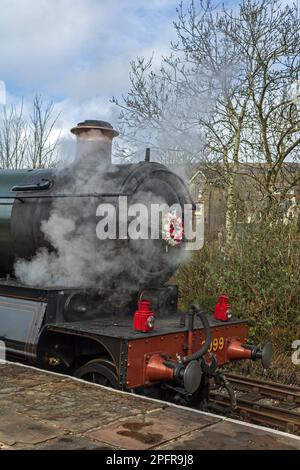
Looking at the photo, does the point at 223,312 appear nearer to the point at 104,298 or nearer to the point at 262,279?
the point at 104,298

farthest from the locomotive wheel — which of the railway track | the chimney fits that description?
the chimney

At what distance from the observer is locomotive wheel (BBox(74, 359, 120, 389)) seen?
436 centimetres

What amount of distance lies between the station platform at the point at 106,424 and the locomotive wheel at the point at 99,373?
152mm

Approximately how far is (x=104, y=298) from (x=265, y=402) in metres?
2.24

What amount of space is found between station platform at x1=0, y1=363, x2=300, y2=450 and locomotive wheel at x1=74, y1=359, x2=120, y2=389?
15 centimetres

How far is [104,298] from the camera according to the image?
4.93 m

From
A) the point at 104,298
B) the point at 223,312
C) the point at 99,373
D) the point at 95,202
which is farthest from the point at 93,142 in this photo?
the point at 99,373

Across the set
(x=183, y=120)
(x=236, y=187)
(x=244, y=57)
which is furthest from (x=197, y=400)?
(x=244, y=57)

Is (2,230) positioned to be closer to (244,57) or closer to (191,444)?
(191,444)

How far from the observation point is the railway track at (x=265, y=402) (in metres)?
4.93

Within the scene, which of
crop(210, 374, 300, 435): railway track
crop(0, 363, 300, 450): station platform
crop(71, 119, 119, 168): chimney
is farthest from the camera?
crop(71, 119, 119, 168): chimney

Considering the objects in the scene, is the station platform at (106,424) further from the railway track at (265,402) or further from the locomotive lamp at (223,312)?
the locomotive lamp at (223,312)

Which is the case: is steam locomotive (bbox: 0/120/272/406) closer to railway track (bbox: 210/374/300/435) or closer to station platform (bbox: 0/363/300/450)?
station platform (bbox: 0/363/300/450)

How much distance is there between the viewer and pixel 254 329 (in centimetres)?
772
